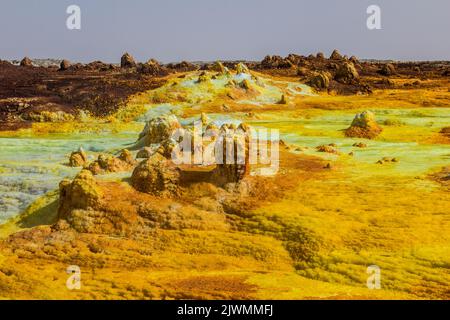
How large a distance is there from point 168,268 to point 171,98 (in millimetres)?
38487

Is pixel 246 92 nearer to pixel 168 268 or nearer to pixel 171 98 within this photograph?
pixel 171 98

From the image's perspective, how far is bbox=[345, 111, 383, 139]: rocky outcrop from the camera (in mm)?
38594

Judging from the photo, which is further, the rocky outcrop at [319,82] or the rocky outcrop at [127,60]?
the rocky outcrop at [127,60]

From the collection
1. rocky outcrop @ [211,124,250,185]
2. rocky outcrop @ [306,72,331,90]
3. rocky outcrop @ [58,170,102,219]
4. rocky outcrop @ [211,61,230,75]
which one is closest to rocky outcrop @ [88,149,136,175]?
rocky outcrop @ [58,170,102,219]

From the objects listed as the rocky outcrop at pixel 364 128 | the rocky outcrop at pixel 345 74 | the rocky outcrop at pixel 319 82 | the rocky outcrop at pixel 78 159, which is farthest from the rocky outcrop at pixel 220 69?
the rocky outcrop at pixel 78 159

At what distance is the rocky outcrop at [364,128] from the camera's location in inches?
1519

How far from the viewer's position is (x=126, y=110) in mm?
53594

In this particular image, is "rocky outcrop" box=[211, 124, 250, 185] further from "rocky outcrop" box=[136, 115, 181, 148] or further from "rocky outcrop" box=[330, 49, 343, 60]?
"rocky outcrop" box=[330, 49, 343, 60]

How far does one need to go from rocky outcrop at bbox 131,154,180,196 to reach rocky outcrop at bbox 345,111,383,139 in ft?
62.3

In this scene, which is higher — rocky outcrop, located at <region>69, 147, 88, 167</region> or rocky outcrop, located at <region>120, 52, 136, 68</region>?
rocky outcrop, located at <region>120, 52, 136, 68</region>

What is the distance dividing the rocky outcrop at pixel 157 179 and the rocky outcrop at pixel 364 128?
1900cm

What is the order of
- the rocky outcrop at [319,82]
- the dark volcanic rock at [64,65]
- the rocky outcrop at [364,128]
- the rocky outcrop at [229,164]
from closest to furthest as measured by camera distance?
the rocky outcrop at [229,164]
the rocky outcrop at [364,128]
the rocky outcrop at [319,82]
the dark volcanic rock at [64,65]

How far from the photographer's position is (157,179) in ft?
72.4

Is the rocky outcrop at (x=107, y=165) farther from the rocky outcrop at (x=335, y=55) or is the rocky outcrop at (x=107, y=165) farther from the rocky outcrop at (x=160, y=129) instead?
the rocky outcrop at (x=335, y=55)
